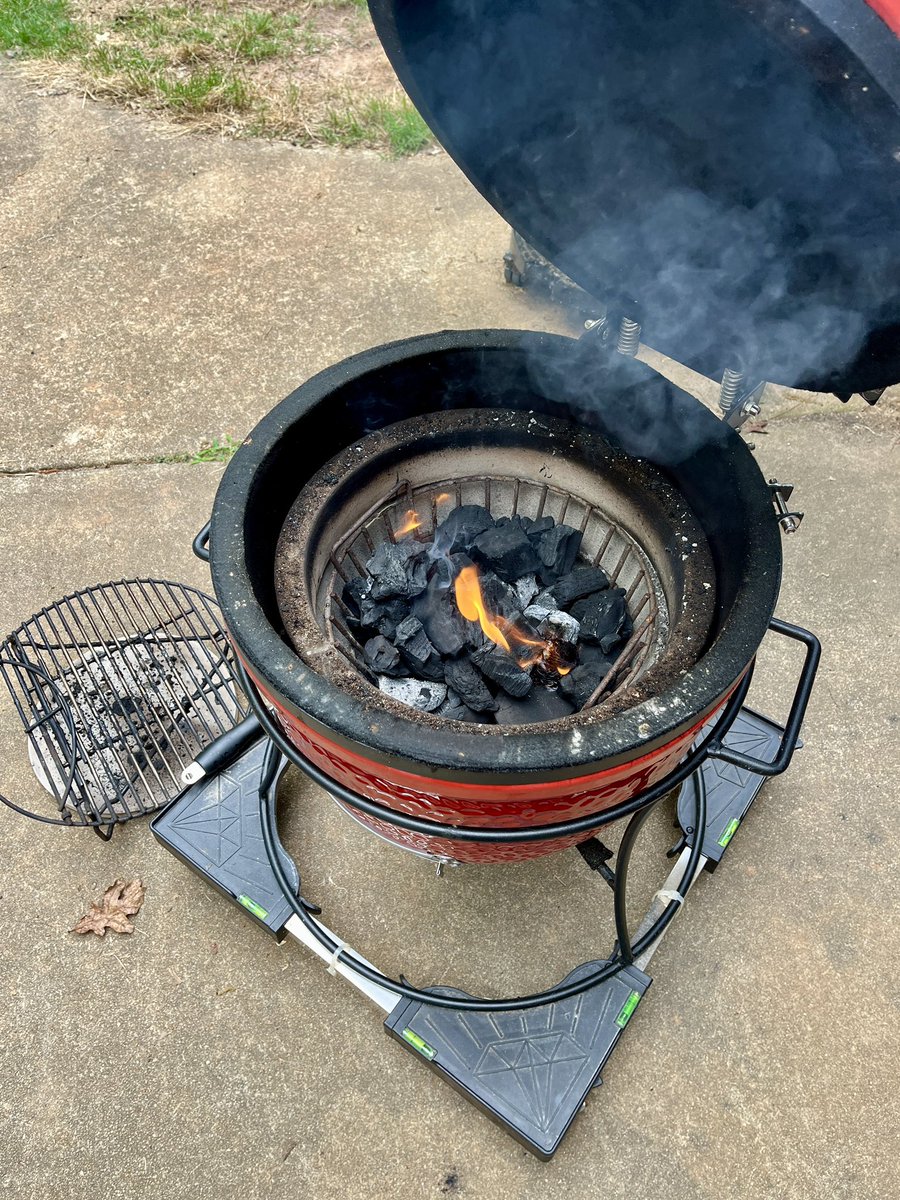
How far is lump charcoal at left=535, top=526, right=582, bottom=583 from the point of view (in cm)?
217

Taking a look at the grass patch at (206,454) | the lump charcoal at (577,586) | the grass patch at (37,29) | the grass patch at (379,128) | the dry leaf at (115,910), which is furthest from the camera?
the grass patch at (37,29)

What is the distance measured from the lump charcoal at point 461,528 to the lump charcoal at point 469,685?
33cm

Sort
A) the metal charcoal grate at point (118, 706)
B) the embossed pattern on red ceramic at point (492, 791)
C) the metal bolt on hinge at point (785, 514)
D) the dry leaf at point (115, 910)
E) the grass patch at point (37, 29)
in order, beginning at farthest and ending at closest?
the grass patch at point (37, 29), the metal charcoal grate at point (118, 706), the dry leaf at point (115, 910), the metal bolt on hinge at point (785, 514), the embossed pattern on red ceramic at point (492, 791)

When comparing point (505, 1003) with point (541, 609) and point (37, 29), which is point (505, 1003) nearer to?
point (541, 609)

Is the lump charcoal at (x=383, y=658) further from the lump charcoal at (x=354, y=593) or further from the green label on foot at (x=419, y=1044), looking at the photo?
the green label on foot at (x=419, y=1044)

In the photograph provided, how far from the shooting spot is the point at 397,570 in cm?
210

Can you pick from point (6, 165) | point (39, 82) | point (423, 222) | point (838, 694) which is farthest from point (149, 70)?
point (838, 694)

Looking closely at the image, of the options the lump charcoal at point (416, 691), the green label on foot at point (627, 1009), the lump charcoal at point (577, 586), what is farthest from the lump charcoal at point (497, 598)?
the green label on foot at point (627, 1009)

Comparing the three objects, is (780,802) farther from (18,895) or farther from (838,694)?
(18,895)

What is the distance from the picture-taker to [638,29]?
64.1 inches

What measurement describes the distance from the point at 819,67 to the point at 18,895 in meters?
2.74

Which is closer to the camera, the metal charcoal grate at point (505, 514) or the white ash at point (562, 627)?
the metal charcoal grate at point (505, 514)

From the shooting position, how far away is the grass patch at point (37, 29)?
5.36m

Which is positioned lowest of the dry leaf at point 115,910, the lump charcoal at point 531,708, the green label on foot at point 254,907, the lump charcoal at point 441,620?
the dry leaf at point 115,910
